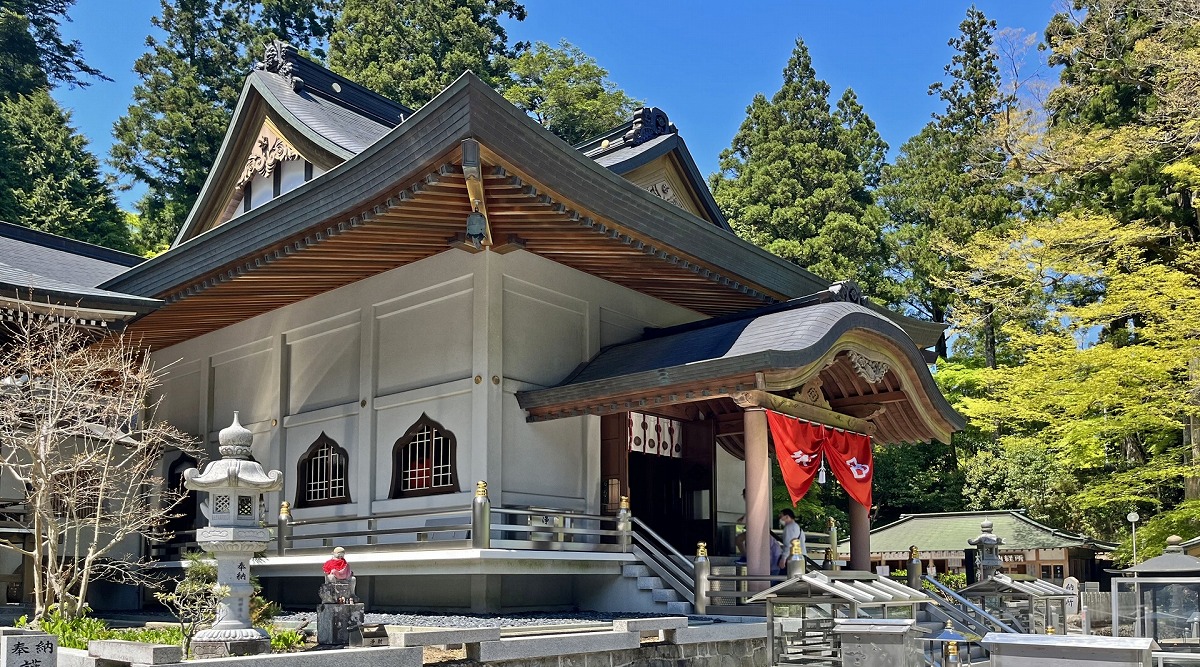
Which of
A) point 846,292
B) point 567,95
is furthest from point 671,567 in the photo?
point 567,95

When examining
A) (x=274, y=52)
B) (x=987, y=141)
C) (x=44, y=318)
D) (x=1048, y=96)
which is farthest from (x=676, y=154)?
(x=1048, y=96)

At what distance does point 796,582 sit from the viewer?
11.1 metres

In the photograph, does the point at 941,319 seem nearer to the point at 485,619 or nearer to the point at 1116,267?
the point at 1116,267

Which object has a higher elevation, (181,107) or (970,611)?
(181,107)

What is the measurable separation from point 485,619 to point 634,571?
2244 mm

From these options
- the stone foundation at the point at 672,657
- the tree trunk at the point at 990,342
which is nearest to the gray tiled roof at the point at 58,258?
the stone foundation at the point at 672,657

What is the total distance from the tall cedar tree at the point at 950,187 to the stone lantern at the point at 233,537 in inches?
1039

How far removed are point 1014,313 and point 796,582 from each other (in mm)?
18547

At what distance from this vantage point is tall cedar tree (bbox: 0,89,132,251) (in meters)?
36.0

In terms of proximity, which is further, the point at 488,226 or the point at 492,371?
the point at 492,371

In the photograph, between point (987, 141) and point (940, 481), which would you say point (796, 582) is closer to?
point (987, 141)

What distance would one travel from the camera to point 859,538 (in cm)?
1633

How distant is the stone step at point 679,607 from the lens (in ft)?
43.1

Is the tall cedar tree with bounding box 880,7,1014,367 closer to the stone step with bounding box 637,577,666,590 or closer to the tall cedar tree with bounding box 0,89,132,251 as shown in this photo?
the stone step with bounding box 637,577,666,590
